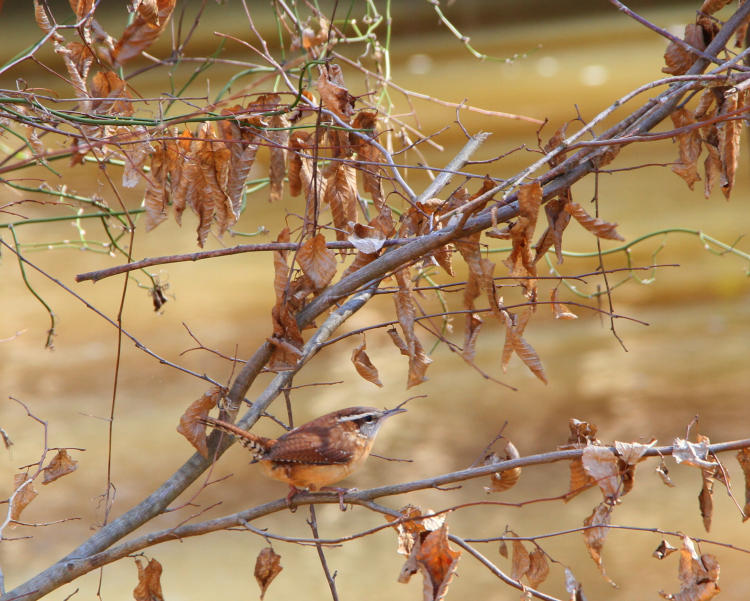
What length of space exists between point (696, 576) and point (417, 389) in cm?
273

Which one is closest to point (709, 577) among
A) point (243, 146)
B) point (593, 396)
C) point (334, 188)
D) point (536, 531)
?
point (334, 188)

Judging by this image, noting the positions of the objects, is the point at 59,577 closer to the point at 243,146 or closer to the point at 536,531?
the point at 243,146

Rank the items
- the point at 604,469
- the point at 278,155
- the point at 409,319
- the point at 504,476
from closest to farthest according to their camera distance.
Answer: the point at 604,469, the point at 409,319, the point at 504,476, the point at 278,155

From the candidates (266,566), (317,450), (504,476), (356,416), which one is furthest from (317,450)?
(504,476)

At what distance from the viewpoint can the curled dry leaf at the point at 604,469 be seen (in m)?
1.07

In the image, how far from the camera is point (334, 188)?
1.48 m

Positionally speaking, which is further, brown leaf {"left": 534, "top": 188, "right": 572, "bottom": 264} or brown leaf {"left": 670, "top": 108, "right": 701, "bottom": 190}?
brown leaf {"left": 670, "top": 108, "right": 701, "bottom": 190}

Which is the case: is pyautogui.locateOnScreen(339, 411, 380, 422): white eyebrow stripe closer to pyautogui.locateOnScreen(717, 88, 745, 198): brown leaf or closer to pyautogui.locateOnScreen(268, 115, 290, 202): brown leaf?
pyautogui.locateOnScreen(268, 115, 290, 202): brown leaf

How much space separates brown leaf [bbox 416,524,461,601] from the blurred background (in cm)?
93

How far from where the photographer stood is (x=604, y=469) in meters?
1.07

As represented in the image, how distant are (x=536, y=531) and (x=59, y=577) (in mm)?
1832

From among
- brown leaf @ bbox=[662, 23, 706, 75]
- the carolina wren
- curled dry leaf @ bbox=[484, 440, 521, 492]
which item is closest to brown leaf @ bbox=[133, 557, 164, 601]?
the carolina wren

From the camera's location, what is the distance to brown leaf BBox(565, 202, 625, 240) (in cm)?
114

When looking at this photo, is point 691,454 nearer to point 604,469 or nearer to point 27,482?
point 604,469
